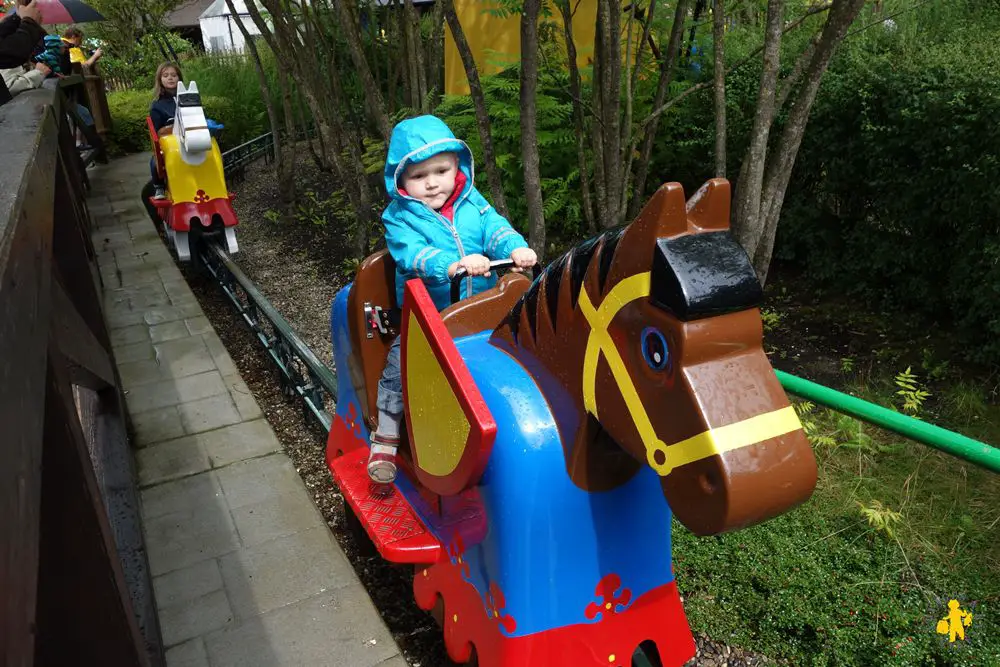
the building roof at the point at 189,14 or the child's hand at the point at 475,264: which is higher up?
the building roof at the point at 189,14

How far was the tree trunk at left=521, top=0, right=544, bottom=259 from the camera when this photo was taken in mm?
3602

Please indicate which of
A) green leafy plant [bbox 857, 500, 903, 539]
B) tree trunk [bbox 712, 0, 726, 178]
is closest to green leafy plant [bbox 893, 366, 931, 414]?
green leafy plant [bbox 857, 500, 903, 539]

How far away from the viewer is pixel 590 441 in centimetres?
178

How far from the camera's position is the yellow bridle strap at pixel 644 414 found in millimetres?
1333

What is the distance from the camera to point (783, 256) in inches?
219

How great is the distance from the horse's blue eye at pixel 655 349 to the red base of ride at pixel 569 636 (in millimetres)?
891

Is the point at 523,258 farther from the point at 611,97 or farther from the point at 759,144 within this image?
the point at 611,97

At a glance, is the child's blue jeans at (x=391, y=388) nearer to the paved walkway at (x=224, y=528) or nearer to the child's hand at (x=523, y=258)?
the child's hand at (x=523, y=258)

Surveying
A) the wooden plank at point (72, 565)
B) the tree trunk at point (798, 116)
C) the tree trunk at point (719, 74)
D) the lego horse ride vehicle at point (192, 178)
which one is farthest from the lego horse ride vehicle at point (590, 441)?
the lego horse ride vehicle at point (192, 178)

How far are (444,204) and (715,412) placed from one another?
157 centimetres

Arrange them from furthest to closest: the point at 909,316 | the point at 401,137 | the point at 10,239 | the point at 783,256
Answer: the point at 783,256
the point at 909,316
the point at 401,137
the point at 10,239

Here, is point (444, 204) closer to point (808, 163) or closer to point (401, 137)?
point (401, 137)

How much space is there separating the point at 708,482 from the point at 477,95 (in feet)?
11.0

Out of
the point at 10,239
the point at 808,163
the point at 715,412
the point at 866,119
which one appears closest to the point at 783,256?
the point at 808,163
